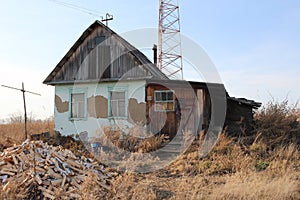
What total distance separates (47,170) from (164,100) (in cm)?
679

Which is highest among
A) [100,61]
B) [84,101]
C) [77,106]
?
[100,61]

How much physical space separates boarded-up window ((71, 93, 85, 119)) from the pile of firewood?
635 cm

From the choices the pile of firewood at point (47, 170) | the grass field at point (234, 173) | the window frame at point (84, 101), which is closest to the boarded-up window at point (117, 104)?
the window frame at point (84, 101)

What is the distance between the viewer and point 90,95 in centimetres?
1374

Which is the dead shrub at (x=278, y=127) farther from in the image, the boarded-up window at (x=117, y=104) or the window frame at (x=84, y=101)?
the window frame at (x=84, y=101)

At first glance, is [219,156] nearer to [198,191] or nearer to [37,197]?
[198,191]

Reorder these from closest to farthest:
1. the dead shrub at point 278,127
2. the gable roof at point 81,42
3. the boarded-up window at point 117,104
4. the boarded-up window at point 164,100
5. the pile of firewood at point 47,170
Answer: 1. the pile of firewood at point 47,170
2. the dead shrub at point 278,127
3. the boarded-up window at point 164,100
4. the boarded-up window at point 117,104
5. the gable roof at point 81,42

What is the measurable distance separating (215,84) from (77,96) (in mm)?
6554

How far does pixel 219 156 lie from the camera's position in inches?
344

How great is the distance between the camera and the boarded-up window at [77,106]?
14.0 m

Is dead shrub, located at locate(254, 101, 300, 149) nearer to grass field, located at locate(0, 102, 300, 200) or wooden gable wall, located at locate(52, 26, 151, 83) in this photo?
grass field, located at locate(0, 102, 300, 200)

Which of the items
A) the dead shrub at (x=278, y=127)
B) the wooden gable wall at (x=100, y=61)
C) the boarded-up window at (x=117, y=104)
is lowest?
the dead shrub at (x=278, y=127)

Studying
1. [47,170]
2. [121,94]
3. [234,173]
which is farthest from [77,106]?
[234,173]

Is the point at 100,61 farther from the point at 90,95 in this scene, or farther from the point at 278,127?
the point at 278,127
